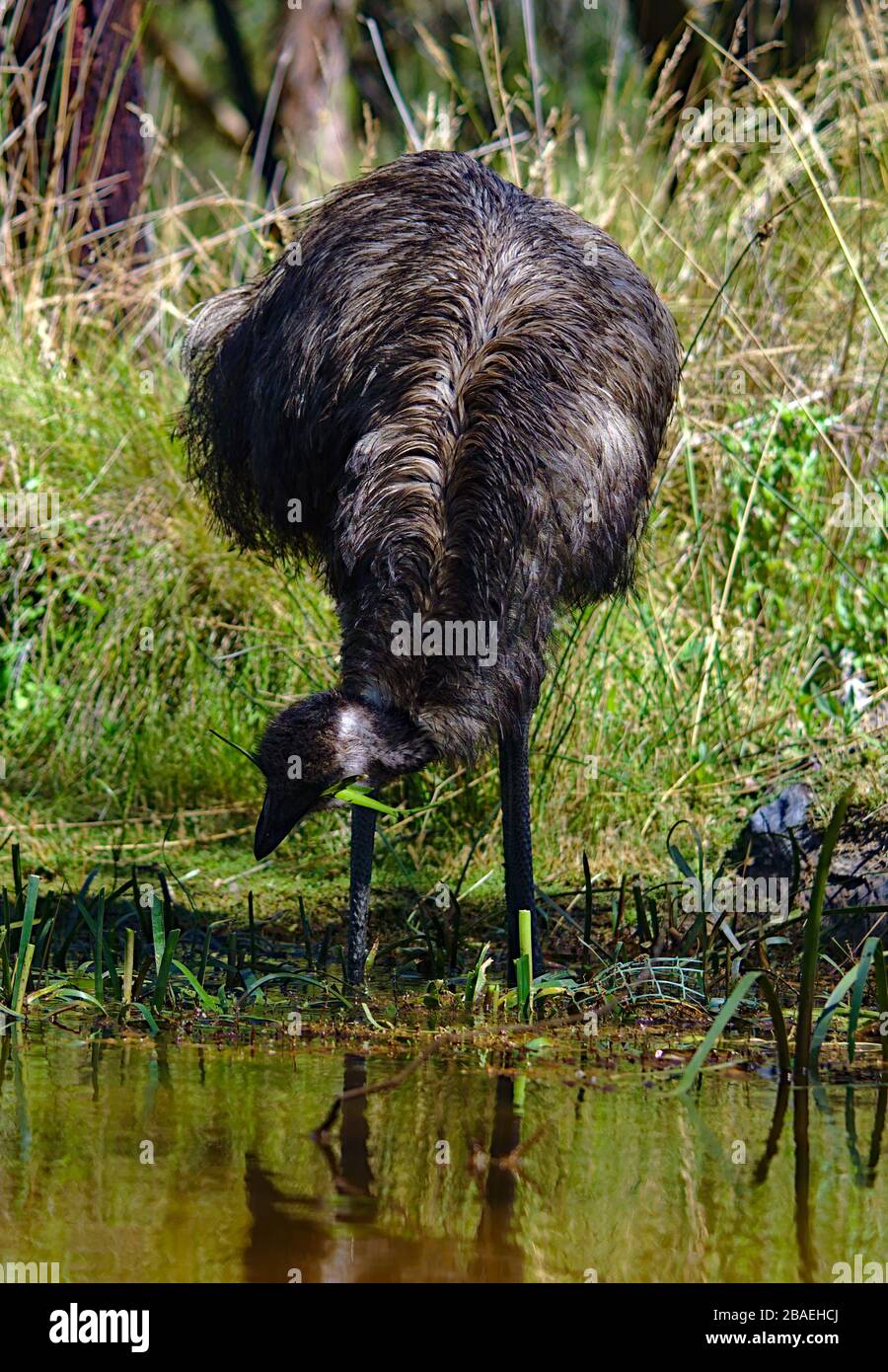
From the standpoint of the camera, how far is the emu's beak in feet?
13.5

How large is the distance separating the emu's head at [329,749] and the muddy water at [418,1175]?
0.60 metres

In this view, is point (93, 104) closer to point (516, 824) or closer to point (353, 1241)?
point (516, 824)

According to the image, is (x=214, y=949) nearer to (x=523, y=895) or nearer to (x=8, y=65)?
(x=523, y=895)

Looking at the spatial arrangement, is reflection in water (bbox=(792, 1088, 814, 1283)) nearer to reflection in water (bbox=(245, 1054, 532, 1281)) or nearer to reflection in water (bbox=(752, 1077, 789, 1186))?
reflection in water (bbox=(752, 1077, 789, 1186))

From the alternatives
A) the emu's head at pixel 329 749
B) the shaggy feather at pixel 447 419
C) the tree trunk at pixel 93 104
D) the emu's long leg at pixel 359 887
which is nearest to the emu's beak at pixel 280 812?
the emu's head at pixel 329 749

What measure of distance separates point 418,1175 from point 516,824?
191 cm

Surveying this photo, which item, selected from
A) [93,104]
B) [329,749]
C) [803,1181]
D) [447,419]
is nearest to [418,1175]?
[803,1181]

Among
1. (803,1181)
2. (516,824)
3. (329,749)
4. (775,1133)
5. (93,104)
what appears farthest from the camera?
(93,104)

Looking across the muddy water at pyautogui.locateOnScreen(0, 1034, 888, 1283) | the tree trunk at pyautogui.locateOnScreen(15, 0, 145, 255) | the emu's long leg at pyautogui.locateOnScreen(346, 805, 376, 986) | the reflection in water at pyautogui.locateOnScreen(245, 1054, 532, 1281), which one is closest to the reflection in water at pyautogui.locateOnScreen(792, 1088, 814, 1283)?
the muddy water at pyautogui.locateOnScreen(0, 1034, 888, 1283)

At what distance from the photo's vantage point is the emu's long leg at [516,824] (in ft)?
16.1

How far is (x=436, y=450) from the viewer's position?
4.27 metres

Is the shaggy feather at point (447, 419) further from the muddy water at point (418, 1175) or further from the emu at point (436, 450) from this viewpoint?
the muddy water at point (418, 1175)

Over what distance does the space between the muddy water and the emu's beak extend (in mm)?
509

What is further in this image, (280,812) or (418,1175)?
(280,812)
